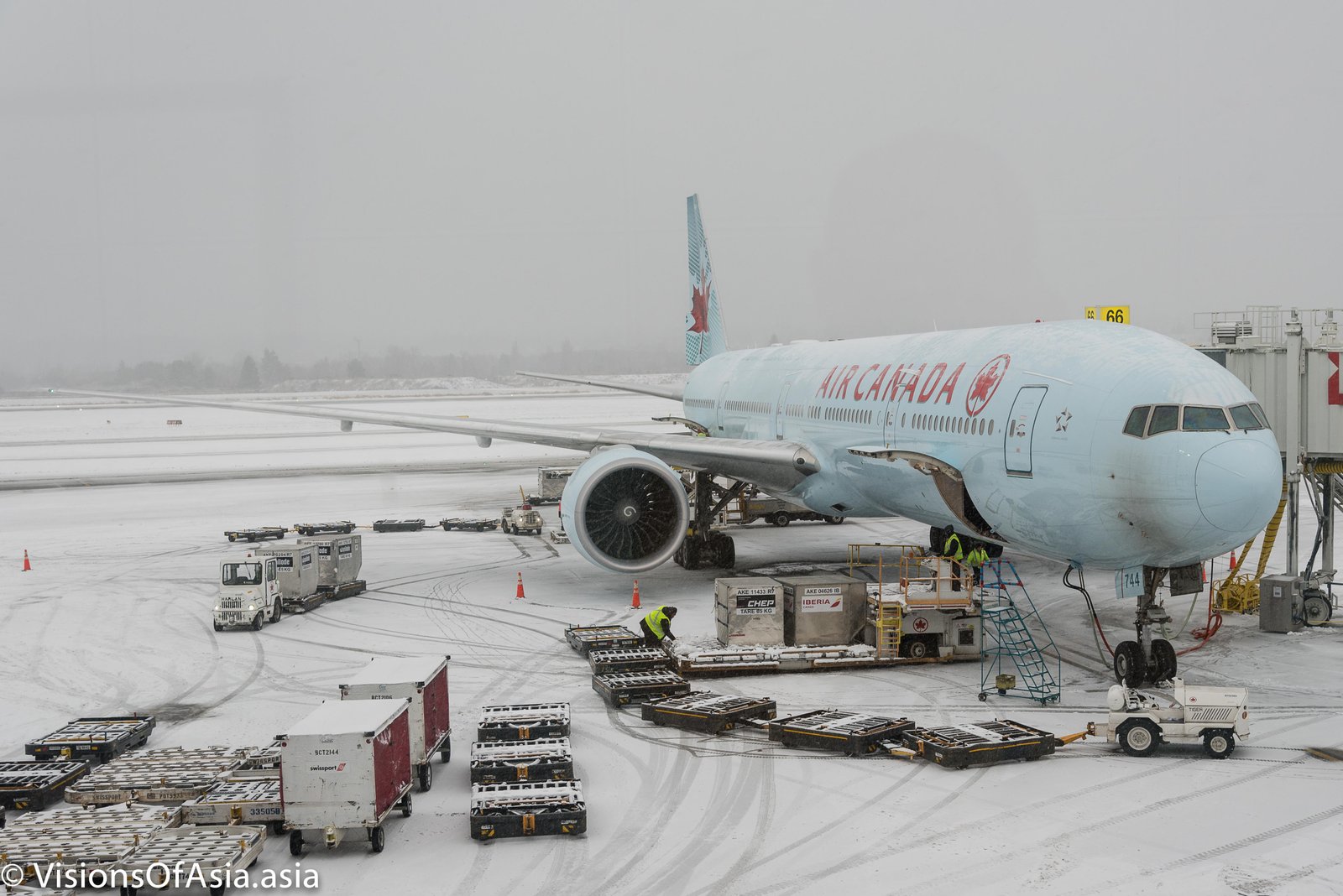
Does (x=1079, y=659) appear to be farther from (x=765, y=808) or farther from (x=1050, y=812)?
(x=765, y=808)

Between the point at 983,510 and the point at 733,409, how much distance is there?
13494 mm

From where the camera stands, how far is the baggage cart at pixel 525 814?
10406mm

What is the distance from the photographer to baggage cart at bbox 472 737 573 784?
1160 cm

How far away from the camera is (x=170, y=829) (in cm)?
1031

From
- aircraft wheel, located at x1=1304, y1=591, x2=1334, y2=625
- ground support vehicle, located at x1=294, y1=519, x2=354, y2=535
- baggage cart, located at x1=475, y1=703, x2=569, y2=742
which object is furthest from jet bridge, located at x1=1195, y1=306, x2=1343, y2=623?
ground support vehicle, located at x1=294, y1=519, x2=354, y2=535

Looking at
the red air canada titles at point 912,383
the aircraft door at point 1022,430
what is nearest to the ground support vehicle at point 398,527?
the red air canada titles at point 912,383

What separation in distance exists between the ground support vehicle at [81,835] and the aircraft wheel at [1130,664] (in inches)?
444

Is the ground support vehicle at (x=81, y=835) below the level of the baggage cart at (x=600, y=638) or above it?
below

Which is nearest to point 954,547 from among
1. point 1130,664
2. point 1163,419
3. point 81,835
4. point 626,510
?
point 1130,664

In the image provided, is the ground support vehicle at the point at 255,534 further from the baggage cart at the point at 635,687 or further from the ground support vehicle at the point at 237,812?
the ground support vehicle at the point at 237,812

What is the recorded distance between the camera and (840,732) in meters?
12.8

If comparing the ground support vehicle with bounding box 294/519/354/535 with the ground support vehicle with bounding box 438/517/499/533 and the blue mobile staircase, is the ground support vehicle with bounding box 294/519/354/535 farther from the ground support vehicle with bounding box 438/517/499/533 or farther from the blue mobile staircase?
the blue mobile staircase

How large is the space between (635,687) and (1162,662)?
6.75 m

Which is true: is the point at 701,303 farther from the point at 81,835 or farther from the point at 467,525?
the point at 81,835
